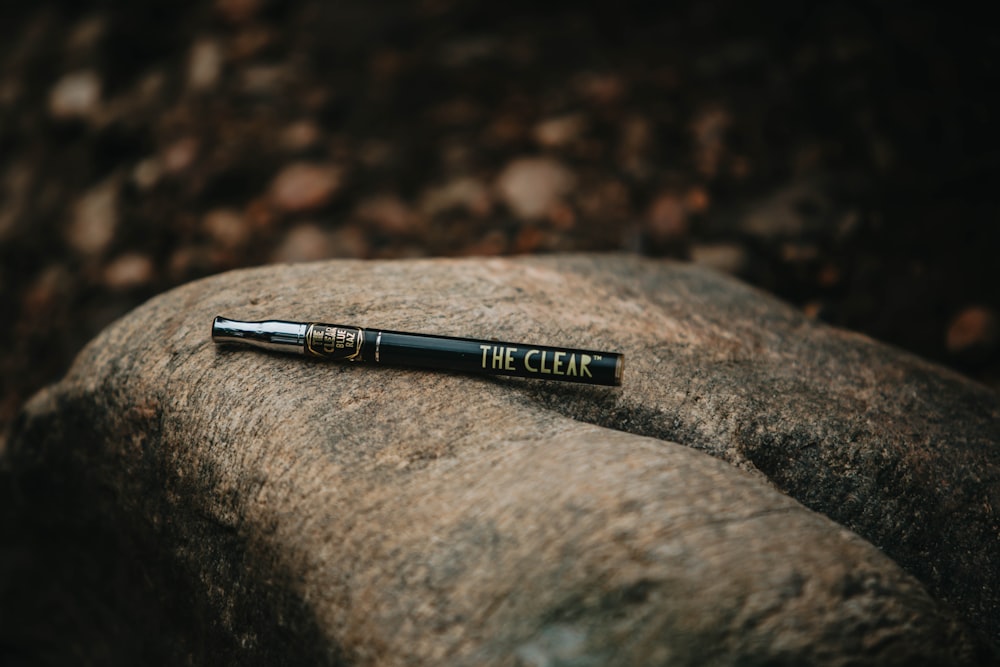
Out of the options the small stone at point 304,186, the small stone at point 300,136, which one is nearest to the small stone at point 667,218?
the small stone at point 304,186

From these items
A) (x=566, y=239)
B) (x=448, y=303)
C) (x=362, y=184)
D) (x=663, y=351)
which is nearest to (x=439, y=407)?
(x=448, y=303)

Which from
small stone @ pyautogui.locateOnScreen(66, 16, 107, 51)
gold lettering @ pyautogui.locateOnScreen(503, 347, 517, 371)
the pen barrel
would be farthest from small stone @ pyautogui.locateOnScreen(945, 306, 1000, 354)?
small stone @ pyautogui.locateOnScreen(66, 16, 107, 51)

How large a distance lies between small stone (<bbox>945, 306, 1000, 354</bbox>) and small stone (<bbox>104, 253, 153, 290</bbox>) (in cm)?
213

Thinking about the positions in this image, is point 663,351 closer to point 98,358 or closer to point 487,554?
point 487,554

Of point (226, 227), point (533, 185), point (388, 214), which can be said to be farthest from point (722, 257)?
point (226, 227)

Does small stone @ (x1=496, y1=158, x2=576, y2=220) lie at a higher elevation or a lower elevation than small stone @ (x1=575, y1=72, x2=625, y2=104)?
lower

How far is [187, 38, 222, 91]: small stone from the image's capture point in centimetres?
236

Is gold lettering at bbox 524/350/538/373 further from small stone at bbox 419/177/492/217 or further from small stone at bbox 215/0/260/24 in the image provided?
small stone at bbox 215/0/260/24

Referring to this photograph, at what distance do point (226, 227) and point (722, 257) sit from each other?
4.58 ft

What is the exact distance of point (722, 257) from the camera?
6.73 feet

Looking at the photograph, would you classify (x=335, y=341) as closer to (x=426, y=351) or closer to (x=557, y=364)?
(x=426, y=351)

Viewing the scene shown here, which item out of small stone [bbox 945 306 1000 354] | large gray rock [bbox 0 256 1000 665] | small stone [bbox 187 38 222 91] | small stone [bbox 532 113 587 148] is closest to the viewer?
large gray rock [bbox 0 256 1000 665]

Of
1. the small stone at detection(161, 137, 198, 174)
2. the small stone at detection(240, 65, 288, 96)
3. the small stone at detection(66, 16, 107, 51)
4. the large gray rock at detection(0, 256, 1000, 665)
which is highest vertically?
the small stone at detection(66, 16, 107, 51)

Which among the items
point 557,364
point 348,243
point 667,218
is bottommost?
point 557,364
